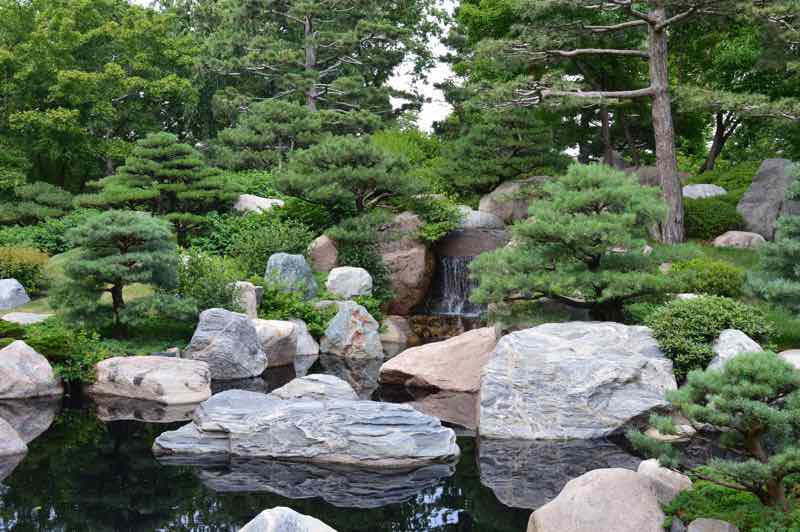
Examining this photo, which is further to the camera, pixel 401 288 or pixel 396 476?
pixel 401 288

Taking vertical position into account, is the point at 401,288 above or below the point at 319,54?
below

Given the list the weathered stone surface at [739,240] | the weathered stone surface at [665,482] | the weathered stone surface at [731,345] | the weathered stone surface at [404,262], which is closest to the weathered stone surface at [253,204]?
the weathered stone surface at [404,262]

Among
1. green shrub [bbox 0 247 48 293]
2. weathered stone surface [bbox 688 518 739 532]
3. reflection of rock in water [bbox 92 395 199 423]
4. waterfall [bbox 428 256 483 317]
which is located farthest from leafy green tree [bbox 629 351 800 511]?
green shrub [bbox 0 247 48 293]

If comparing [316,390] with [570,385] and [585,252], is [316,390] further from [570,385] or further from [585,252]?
[585,252]

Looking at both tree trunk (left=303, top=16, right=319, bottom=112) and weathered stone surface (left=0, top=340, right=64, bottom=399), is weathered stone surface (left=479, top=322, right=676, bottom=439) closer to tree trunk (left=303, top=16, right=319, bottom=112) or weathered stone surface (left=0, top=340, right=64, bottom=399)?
weathered stone surface (left=0, top=340, right=64, bottom=399)

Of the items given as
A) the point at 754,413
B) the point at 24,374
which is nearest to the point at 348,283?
the point at 24,374

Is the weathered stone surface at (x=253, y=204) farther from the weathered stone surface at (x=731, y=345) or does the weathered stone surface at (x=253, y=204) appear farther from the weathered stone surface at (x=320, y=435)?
the weathered stone surface at (x=731, y=345)

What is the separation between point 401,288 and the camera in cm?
1661

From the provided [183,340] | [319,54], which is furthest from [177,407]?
[319,54]

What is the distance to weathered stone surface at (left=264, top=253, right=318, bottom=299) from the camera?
14430mm

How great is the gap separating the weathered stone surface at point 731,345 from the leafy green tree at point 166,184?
11.9 m

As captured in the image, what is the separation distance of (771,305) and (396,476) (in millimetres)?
5656

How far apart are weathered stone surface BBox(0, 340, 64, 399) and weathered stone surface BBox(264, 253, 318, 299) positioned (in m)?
4.70

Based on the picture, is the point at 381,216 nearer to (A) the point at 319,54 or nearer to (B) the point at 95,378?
(B) the point at 95,378
